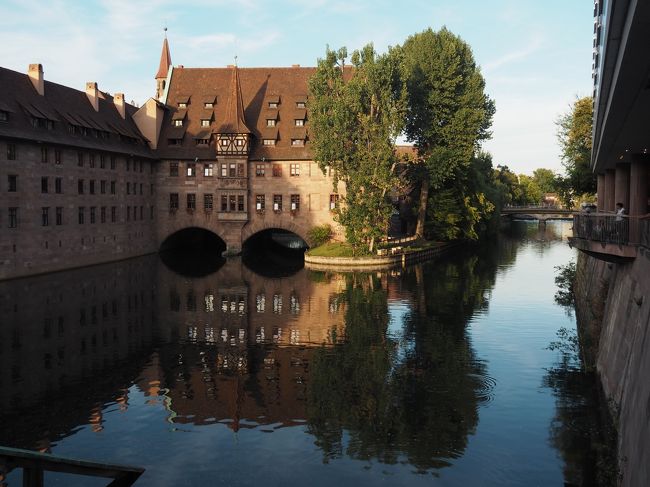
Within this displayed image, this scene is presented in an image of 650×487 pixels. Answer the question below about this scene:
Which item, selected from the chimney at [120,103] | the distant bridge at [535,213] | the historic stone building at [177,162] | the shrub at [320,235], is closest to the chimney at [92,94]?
the historic stone building at [177,162]

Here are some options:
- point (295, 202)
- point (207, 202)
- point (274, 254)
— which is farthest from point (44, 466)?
point (274, 254)

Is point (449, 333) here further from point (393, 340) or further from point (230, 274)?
point (230, 274)

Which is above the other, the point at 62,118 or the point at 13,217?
the point at 62,118

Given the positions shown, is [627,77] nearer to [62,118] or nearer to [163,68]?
[62,118]

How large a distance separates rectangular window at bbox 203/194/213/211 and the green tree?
37.6 meters

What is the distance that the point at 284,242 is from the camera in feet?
300

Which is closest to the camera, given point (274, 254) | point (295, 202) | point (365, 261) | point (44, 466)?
point (44, 466)

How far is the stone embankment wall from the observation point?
12.8 meters

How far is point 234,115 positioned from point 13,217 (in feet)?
91.1

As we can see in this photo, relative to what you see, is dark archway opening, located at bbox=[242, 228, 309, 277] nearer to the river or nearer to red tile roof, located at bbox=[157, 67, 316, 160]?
red tile roof, located at bbox=[157, 67, 316, 160]

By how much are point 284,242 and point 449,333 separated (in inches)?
2413

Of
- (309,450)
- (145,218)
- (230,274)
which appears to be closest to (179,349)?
(309,450)

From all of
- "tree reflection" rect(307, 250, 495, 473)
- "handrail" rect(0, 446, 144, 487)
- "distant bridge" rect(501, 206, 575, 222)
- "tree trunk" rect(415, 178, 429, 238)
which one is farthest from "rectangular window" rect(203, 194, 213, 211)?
"distant bridge" rect(501, 206, 575, 222)

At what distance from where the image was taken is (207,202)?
71000mm
